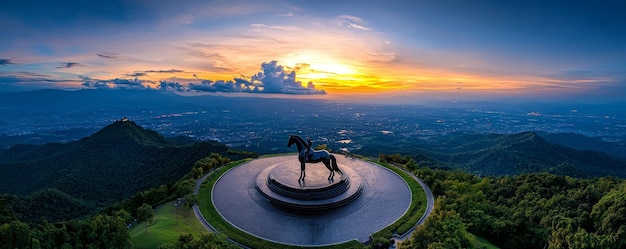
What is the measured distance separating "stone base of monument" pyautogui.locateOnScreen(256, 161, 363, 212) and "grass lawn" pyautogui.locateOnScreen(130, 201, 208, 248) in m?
5.50

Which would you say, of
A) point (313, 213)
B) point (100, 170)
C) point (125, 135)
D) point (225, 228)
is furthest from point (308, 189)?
point (125, 135)

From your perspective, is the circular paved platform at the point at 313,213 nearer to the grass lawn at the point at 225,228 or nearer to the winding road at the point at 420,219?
the grass lawn at the point at 225,228

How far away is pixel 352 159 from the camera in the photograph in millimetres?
33938

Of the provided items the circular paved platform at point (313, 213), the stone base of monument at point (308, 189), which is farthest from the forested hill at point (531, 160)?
the stone base of monument at point (308, 189)

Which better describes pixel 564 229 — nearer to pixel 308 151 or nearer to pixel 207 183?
pixel 308 151

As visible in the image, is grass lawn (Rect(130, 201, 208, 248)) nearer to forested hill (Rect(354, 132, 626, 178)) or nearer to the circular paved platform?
the circular paved platform

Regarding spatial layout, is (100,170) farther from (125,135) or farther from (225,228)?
(225,228)

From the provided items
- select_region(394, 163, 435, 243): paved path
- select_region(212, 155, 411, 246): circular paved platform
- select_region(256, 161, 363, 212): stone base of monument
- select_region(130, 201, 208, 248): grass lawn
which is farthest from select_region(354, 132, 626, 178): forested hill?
select_region(130, 201, 208, 248): grass lawn

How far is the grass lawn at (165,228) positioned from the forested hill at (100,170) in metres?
20.0

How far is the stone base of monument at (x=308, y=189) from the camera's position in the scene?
20.7m

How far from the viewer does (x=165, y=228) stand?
17875 mm

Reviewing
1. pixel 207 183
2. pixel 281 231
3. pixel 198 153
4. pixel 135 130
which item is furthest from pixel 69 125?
pixel 281 231

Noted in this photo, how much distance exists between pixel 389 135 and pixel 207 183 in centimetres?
12160

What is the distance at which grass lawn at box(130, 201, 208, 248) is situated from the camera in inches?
627
